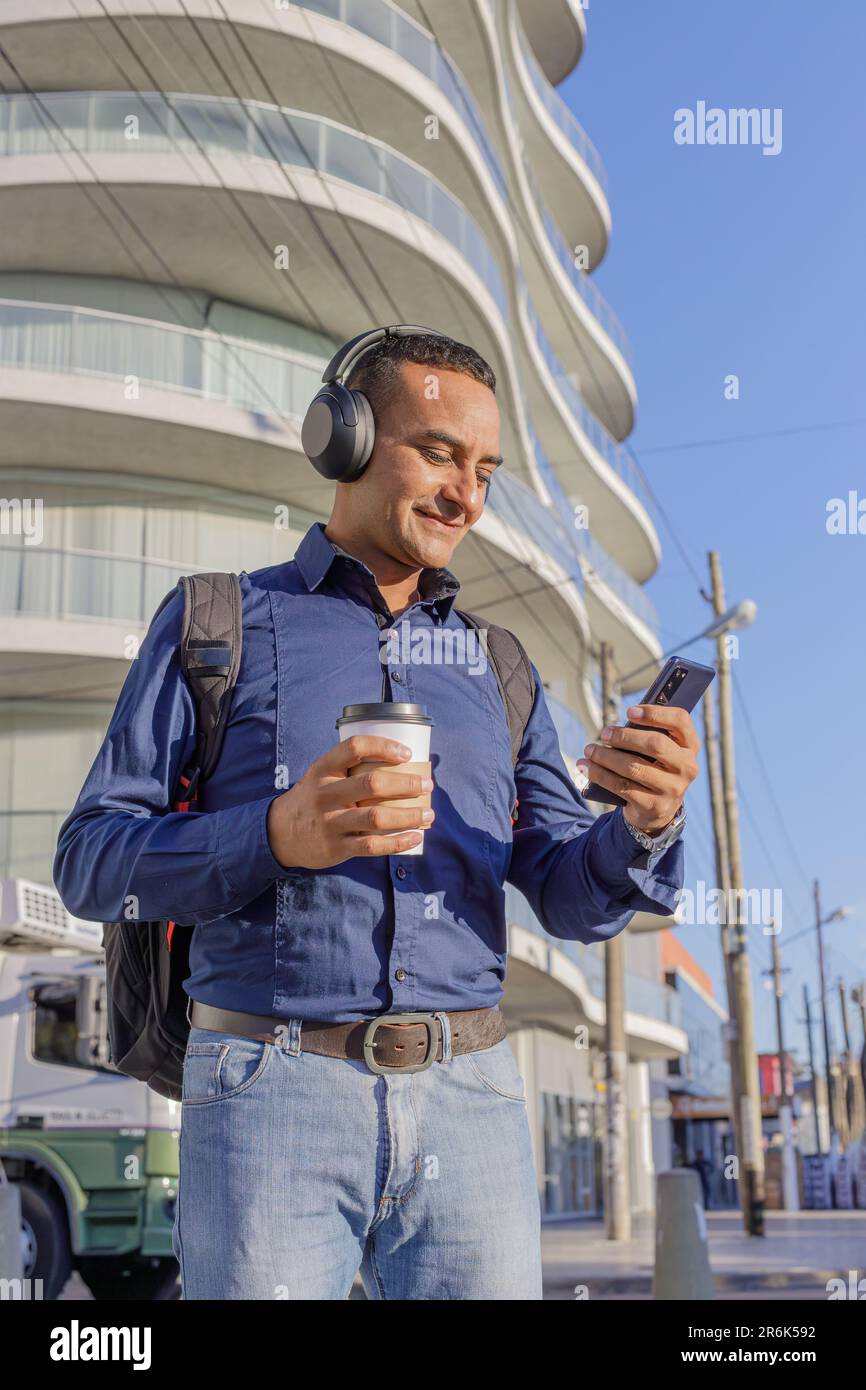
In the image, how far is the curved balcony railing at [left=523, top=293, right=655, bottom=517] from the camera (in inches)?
1157

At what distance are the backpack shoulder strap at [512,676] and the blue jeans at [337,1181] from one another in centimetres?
59

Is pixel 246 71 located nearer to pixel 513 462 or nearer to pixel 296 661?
pixel 513 462

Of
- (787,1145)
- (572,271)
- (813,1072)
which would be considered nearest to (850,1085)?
(813,1072)

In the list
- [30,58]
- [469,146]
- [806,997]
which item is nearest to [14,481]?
[30,58]

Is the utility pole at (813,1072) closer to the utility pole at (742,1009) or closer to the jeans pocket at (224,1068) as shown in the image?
the utility pole at (742,1009)

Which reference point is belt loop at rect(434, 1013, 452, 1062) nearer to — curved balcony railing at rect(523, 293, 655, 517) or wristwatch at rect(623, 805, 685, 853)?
wristwatch at rect(623, 805, 685, 853)

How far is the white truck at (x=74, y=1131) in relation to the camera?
34.0ft

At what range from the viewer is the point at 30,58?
64.5 feet

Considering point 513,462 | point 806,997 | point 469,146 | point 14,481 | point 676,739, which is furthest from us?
point 806,997

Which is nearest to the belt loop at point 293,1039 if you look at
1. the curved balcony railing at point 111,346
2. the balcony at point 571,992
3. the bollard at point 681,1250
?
the bollard at point 681,1250

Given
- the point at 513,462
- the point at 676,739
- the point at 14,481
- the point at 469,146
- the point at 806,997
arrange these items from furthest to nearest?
the point at 806,997 < the point at 513,462 < the point at 469,146 < the point at 14,481 < the point at 676,739

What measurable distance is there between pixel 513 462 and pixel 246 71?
8.06m

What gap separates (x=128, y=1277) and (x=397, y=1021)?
393 inches
